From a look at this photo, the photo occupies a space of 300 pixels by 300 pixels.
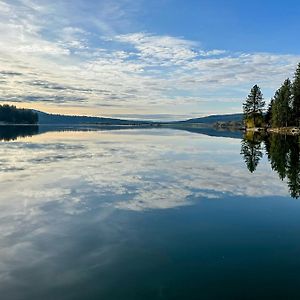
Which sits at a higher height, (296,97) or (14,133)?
(296,97)

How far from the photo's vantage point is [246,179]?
76.0 feet

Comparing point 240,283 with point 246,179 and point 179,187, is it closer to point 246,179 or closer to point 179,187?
point 179,187

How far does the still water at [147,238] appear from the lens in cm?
814

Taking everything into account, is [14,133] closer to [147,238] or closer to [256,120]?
[256,120]

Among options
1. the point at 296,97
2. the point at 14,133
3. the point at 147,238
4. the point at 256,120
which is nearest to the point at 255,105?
the point at 256,120

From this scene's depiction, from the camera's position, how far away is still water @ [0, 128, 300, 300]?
8.14 m

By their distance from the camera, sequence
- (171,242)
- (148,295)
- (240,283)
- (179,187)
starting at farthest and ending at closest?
(179,187) < (171,242) < (240,283) < (148,295)

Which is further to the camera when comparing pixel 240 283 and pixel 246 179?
pixel 246 179

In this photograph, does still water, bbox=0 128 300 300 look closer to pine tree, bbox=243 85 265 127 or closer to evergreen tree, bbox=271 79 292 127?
evergreen tree, bbox=271 79 292 127

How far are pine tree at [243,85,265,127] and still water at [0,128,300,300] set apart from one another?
4061 inches

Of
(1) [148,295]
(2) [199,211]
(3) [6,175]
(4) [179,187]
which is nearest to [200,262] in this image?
(1) [148,295]

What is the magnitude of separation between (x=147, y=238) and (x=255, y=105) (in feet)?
381

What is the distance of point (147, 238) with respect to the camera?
37.5 feet

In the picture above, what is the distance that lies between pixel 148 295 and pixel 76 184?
13309 mm
